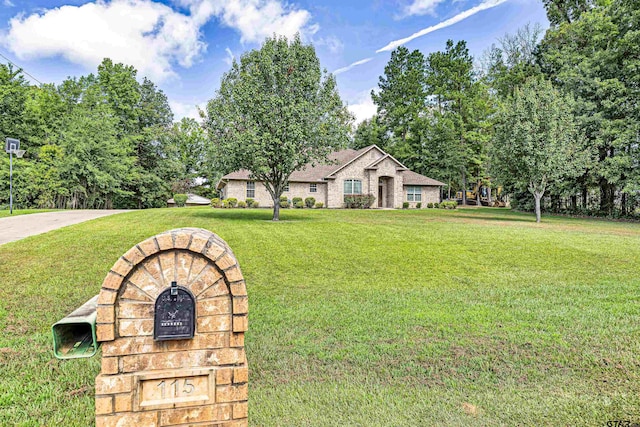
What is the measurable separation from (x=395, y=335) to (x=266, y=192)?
24.3 metres

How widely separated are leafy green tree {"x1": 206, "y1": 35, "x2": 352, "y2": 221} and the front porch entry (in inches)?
591

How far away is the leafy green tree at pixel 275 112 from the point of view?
14758 millimetres

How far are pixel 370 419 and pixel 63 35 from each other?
77.3 feet

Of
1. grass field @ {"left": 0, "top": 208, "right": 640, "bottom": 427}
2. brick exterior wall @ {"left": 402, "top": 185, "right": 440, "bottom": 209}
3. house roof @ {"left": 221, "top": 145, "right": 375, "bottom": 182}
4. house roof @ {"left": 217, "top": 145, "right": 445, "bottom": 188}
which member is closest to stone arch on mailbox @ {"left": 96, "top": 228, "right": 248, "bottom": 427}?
grass field @ {"left": 0, "top": 208, "right": 640, "bottom": 427}

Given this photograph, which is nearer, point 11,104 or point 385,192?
point 11,104

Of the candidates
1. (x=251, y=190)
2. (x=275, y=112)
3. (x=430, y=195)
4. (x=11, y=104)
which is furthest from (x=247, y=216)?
(x=11, y=104)

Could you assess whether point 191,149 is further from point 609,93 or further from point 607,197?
point 607,197

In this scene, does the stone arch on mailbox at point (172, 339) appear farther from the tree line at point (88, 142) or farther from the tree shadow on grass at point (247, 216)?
the tree line at point (88, 142)

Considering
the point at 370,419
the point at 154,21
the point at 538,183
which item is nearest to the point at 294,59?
the point at 154,21

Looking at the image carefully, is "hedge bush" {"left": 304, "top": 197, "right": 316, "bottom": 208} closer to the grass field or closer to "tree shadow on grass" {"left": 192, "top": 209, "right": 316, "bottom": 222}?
"tree shadow on grass" {"left": 192, "top": 209, "right": 316, "bottom": 222}

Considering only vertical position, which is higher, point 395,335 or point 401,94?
point 401,94

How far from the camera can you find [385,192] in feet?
103

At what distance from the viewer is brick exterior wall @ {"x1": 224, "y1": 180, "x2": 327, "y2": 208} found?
27.1 metres

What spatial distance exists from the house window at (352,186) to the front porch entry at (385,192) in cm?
252
